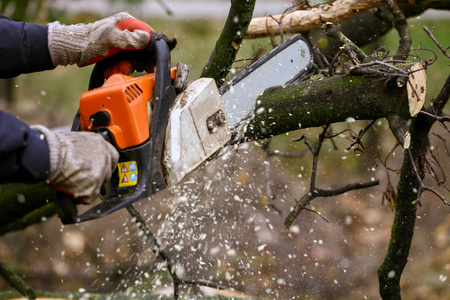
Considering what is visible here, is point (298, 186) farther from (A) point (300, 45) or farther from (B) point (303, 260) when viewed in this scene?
(A) point (300, 45)

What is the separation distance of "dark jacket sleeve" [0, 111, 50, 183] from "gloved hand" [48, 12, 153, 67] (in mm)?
552

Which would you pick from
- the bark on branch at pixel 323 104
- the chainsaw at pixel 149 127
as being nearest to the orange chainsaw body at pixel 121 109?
the chainsaw at pixel 149 127

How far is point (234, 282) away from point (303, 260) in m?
0.74

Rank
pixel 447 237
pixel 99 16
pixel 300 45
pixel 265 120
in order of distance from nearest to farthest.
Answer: pixel 265 120 < pixel 300 45 < pixel 447 237 < pixel 99 16

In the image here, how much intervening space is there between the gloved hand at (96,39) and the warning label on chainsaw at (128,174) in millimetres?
463

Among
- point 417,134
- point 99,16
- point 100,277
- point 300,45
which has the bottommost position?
point 100,277

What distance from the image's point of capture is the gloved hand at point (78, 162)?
58.4 inches

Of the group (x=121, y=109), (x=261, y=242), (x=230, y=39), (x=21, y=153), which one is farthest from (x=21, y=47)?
(x=261, y=242)

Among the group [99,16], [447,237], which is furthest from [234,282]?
[99,16]

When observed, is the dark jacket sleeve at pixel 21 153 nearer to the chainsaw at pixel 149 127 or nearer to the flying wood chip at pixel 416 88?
the chainsaw at pixel 149 127

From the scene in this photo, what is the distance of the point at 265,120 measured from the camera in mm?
2201

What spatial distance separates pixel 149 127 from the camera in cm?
181

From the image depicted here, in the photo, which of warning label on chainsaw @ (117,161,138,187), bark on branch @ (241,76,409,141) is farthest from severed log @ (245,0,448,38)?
warning label on chainsaw @ (117,161,138,187)

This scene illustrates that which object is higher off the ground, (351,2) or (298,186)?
(351,2)
